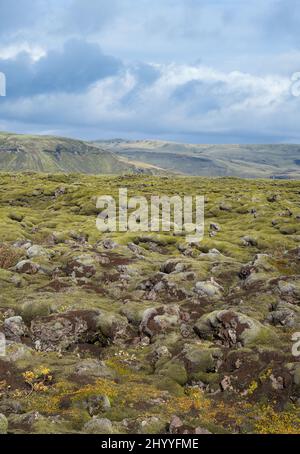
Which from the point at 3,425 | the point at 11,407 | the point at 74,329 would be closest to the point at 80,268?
the point at 74,329

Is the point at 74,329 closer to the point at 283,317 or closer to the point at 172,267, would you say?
the point at 283,317

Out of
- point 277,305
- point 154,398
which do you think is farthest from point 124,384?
point 277,305

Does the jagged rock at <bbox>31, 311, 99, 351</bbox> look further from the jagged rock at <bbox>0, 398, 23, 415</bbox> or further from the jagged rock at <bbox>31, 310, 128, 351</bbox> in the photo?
the jagged rock at <bbox>0, 398, 23, 415</bbox>

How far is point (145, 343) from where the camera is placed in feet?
138

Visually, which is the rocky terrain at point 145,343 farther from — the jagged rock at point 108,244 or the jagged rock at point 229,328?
the jagged rock at point 108,244

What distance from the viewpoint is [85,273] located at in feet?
204

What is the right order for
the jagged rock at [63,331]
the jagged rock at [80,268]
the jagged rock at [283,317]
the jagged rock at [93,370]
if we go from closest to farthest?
the jagged rock at [93,370] < the jagged rock at [63,331] < the jagged rock at [283,317] < the jagged rock at [80,268]

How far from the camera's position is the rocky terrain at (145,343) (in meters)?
28.4

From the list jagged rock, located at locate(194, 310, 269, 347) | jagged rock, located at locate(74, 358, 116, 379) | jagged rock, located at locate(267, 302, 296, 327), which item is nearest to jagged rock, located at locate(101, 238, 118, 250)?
jagged rock, located at locate(194, 310, 269, 347)

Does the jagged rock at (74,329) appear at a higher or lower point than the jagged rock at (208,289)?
lower

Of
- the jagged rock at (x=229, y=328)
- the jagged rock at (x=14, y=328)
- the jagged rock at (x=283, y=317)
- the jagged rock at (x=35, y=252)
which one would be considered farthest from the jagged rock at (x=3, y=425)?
the jagged rock at (x=35, y=252)

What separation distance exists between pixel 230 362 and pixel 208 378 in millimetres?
2218

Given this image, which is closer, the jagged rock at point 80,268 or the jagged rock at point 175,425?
the jagged rock at point 175,425
